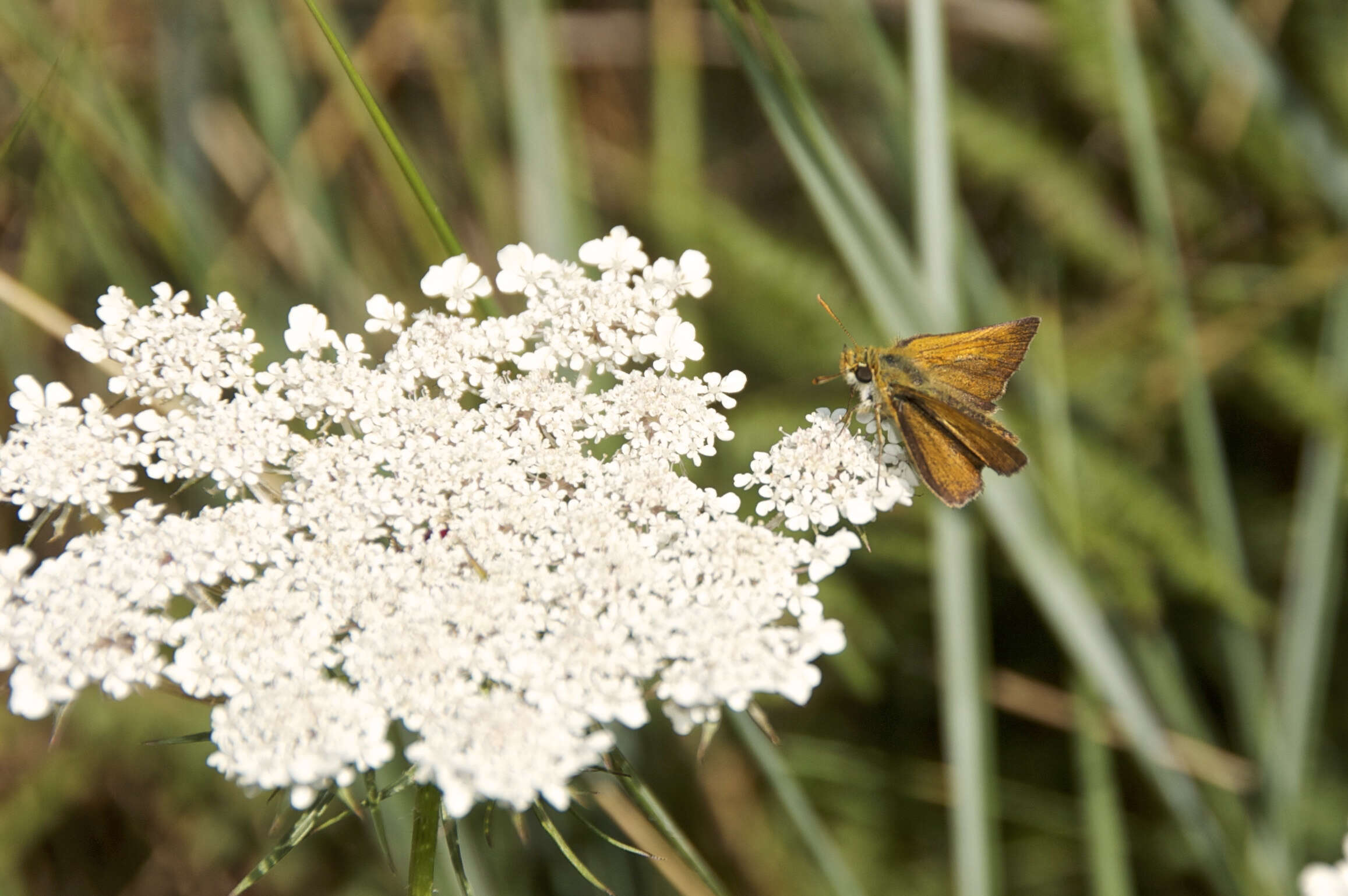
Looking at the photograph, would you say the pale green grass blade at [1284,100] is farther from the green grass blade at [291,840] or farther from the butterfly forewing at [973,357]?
the green grass blade at [291,840]

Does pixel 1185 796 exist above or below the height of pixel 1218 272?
below

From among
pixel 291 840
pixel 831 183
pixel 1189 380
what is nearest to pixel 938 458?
pixel 831 183

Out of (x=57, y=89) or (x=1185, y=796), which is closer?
(x=1185, y=796)

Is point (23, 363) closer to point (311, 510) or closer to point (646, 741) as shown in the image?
point (311, 510)

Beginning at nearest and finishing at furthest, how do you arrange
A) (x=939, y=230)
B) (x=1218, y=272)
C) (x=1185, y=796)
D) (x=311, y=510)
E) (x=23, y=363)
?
1. (x=311, y=510)
2. (x=939, y=230)
3. (x=1185, y=796)
4. (x=23, y=363)
5. (x=1218, y=272)

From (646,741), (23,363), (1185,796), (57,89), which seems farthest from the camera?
(646,741)

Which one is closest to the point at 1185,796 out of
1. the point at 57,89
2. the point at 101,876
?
the point at 101,876

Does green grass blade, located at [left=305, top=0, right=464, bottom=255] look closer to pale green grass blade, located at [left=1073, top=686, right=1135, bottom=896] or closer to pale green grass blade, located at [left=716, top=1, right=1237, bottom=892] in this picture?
pale green grass blade, located at [left=716, top=1, right=1237, bottom=892]
